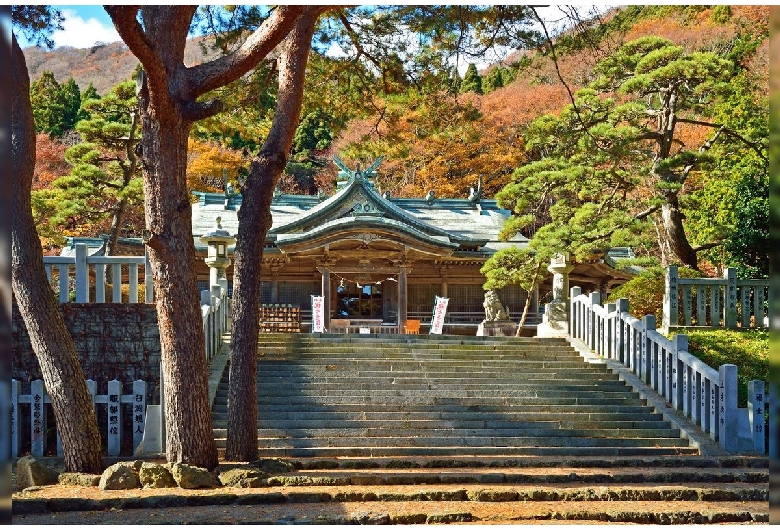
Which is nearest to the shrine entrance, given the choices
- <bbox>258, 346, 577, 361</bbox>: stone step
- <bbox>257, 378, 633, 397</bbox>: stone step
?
<bbox>258, 346, 577, 361</bbox>: stone step

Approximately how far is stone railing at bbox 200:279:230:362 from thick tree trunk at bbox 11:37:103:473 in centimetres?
331

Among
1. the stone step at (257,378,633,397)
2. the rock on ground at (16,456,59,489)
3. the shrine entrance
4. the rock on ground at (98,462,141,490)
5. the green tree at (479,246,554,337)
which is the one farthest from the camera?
the shrine entrance

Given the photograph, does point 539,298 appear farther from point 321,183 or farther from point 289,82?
point 289,82

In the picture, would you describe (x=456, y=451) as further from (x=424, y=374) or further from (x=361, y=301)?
(x=361, y=301)

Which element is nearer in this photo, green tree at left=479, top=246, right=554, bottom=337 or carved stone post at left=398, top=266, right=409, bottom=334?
green tree at left=479, top=246, right=554, bottom=337

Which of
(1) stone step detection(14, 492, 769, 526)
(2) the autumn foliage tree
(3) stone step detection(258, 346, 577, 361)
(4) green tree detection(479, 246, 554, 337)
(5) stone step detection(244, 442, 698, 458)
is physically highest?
(2) the autumn foliage tree

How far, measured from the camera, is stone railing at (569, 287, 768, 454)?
1034cm

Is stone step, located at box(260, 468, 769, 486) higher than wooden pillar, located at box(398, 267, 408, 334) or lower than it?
lower

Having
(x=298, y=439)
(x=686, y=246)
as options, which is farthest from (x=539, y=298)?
(x=298, y=439)

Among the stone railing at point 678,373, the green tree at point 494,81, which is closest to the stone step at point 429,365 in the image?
the stone railing at point 678,373

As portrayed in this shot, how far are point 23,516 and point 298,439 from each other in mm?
3989

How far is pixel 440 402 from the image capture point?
38.6 feet

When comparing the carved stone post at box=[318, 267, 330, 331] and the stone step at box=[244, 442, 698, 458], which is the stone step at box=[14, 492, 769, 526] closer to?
the stone step at box=[244, 442, 698, 458]

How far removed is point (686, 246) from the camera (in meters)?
17.6
